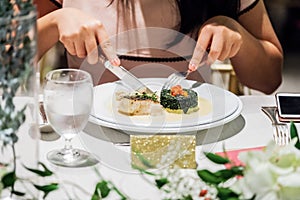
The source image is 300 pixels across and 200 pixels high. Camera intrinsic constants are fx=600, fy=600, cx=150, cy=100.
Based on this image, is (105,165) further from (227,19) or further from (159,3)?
(159,3)

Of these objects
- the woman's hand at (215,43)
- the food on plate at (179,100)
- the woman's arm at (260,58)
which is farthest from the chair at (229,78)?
the food on plate at (179,100)

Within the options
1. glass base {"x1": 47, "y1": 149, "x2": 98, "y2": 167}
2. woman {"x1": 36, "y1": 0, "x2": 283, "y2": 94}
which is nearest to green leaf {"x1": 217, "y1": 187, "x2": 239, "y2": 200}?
glass base {"x1": 47, "y1": 149, "x2": 98, "y2": 167}

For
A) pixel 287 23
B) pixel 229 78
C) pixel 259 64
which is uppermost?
pixel 259 64

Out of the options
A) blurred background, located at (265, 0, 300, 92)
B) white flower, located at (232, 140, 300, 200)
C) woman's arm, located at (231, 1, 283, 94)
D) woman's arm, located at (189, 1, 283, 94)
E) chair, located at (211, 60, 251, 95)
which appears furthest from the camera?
blurred background, located at (265, 0, 300, 92)

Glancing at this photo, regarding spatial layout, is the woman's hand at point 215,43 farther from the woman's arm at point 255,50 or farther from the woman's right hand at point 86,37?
the woman's right hand at point 86,37

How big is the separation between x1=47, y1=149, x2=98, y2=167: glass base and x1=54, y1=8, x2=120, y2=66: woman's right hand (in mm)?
296

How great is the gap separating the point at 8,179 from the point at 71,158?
31 cm

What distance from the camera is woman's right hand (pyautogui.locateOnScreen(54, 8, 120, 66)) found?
1.31 m

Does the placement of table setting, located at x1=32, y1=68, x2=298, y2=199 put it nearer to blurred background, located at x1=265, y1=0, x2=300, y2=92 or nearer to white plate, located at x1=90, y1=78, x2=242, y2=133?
white plate, located at x1=90, y1=78, x2=242, y2=133

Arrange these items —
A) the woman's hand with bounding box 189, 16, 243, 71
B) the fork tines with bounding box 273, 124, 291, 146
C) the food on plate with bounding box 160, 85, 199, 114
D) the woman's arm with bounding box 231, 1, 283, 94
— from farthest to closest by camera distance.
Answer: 1. the woman's arm with bounding box 231, 1, 283, 94
2. the woman's hand with bounding box 189, 16, 243, 71
3. the food on plate with bounding box 160, 85, 199, 114
4. the fork tines with bounding box 273, 124, 291, 146

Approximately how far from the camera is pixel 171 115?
1.20 meters

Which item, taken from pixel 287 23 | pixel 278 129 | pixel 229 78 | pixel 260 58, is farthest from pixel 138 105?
pixel 287 23

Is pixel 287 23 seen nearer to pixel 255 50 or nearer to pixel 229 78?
pixel 229 78

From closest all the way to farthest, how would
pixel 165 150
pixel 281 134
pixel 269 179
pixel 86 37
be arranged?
1. pixel 269 179
2. pixel 165 150
3. pixel 281 134
4. pixel 86 37
